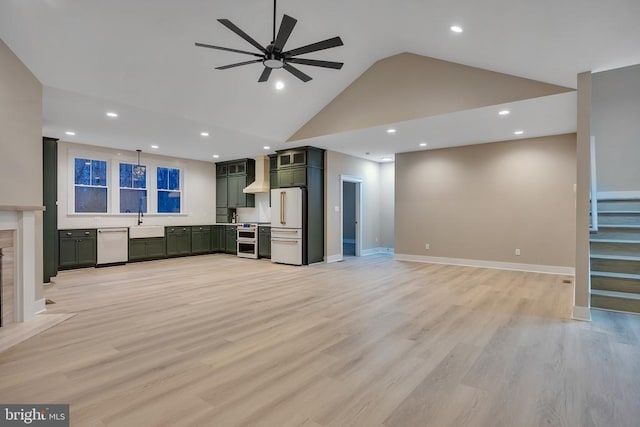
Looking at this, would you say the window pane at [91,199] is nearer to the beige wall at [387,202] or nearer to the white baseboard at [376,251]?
the white baseboard at [376,251]

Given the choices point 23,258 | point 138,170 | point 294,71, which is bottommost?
point 23,258

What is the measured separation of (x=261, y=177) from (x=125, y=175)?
3440mm

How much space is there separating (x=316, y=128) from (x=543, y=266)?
5.44 meters

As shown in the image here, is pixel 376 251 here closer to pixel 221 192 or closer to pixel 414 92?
pixel 221 192

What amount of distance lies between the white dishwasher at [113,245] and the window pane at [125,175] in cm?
128

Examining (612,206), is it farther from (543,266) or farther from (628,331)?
(628,331)

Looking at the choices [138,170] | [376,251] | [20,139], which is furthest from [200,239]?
[20,139]

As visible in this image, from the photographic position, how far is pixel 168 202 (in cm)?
923

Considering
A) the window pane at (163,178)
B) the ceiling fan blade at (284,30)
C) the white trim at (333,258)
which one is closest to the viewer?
the ceiling fan blade at (284,30)

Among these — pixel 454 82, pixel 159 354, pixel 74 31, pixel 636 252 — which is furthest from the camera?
pixel 454 82

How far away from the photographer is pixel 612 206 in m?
5.39

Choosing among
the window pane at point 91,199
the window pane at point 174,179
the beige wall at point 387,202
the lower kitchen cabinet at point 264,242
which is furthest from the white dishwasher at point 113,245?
the beige wall at point 387,202

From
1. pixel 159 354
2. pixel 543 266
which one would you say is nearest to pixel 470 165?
pixel 543 266

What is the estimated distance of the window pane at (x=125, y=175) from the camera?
27.0 ft
